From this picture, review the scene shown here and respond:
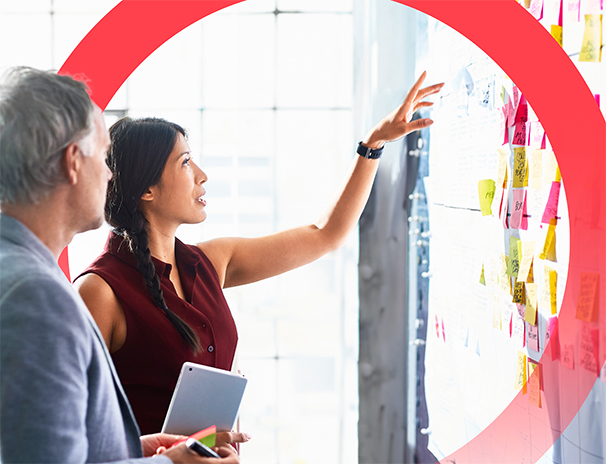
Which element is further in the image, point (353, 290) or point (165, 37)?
point (353, 290)

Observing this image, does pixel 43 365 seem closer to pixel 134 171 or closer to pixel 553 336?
pixel 134 171

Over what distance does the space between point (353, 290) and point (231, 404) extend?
1.11 meters

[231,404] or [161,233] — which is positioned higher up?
[161,233]

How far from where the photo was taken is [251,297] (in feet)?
7.23

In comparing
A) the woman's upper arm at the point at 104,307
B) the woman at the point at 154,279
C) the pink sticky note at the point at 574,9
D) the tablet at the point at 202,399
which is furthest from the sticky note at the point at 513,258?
the woman's upper arm at the point at 104,307

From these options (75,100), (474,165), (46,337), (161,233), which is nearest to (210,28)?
(161,233)

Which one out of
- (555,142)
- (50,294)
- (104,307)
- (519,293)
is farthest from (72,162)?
(519,293)

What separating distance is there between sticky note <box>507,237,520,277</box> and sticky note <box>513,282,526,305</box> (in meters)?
0.03

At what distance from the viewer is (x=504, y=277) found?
143 cm

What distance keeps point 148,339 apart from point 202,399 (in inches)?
9.3

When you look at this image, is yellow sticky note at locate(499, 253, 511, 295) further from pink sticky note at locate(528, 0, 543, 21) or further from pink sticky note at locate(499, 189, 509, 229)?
pink sticky note at locate(528, 0, 543, 21)

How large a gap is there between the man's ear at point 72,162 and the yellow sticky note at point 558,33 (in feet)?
3.42

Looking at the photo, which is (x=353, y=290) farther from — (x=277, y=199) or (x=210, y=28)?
(x=210, y=28)

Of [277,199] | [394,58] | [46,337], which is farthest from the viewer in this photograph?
[277,199]
